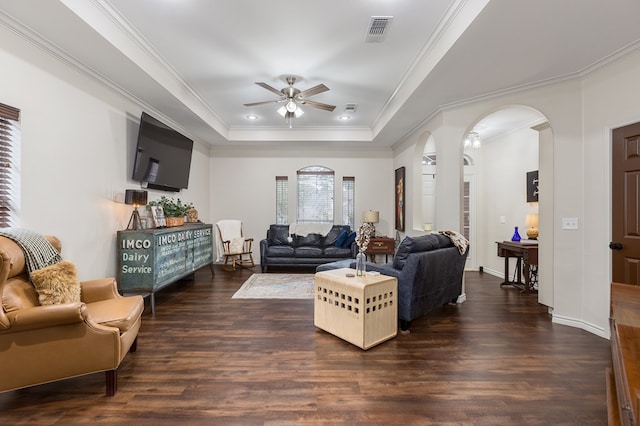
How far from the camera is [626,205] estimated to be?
2.71 m

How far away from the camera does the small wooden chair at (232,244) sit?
5.95 metres

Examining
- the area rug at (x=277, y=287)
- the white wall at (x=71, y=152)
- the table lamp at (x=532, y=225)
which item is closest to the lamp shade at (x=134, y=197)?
the white wall at (x=71, y=152)

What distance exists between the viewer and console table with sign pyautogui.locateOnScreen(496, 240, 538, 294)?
167 inches

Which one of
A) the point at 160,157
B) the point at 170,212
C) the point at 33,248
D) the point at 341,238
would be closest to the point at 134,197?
the point at 170,212

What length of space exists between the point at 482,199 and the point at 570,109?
9.60ft

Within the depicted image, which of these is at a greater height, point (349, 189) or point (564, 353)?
point (349, 189)

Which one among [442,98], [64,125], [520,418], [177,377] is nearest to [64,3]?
[64,125]

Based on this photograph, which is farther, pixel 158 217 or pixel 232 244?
pixel 232 244

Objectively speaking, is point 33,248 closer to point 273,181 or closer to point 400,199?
point 273,181

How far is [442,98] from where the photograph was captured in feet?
12.1

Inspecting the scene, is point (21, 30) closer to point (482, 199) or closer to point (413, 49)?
point (413, 49)

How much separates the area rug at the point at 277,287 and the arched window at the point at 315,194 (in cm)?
175

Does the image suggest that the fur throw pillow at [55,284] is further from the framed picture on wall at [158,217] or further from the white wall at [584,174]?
the white wall at [584,174]

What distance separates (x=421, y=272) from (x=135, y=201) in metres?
3.55
